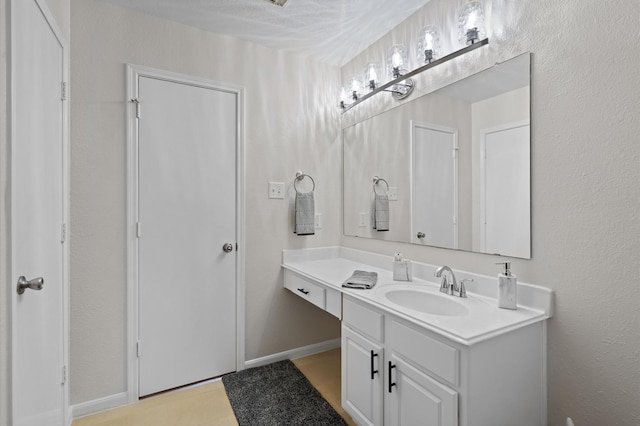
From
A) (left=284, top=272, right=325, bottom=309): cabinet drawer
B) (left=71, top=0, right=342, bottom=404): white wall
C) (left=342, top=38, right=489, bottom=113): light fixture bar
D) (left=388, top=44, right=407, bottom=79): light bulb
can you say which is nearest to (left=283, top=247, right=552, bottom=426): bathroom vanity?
(left=284, top=272, right=325, bottom=309): cabinet drawer

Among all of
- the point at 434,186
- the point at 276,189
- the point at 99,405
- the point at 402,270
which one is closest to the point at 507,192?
the point at 434,186

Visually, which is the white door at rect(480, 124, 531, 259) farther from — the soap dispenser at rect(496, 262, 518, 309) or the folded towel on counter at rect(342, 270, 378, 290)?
the folded towel on counter at rect(342, 270, 378, 290)

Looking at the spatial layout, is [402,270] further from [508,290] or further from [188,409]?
[188,409]

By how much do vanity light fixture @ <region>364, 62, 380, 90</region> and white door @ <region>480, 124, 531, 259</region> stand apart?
0.97 metres

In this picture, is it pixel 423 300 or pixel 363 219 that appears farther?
pixel 363 219

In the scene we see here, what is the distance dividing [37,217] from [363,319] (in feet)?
4.84

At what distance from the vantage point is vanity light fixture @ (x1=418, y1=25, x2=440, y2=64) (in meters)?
1.72

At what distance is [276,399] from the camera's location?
74.7 inches

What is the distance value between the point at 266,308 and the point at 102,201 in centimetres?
128

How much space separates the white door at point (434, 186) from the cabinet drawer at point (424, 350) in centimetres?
63

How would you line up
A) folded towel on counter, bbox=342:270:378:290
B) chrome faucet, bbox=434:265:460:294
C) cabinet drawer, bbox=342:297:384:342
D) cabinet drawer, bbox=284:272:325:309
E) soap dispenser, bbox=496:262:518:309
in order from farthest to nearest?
1. cabinet drawer, bbox=284:272:325:309
2. folded towel on counter, bbox=342:270:378:290
3. chrome faucet, bbox=434:265:460:294
4. cabinet drawer, bbox=342:297:384:342
5. soap dispenser, bbox=496:262:518:309

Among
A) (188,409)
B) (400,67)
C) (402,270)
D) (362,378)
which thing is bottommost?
(188,409)

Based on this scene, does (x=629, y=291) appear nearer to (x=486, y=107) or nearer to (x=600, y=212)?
(x=600, y=212)

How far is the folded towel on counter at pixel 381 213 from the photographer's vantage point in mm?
2149
